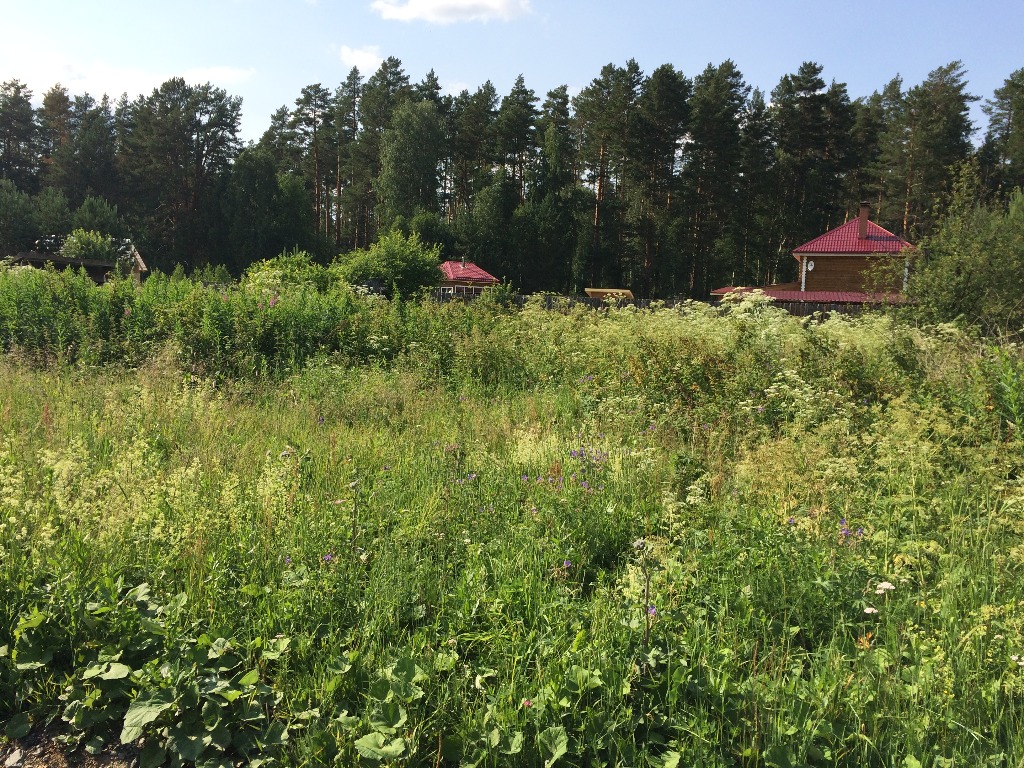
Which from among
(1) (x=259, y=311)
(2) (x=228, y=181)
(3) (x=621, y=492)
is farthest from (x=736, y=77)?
(3) (x=621, y=492)

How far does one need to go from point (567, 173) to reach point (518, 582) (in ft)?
151

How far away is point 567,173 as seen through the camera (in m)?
46.5

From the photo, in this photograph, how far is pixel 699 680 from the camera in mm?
2439

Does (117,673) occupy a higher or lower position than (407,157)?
lower

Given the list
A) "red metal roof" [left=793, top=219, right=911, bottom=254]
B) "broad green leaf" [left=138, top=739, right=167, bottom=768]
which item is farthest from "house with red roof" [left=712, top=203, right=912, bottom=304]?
"broad green leaf" [left=138, top=739, right=167, bottom=768]

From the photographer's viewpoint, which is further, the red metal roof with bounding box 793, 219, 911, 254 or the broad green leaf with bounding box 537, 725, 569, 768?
the red metal roof with bounding box 793, 219, 911, 254

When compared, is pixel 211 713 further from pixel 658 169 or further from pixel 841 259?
pixel 658 169

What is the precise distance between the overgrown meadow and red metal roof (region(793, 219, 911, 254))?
1304 inches

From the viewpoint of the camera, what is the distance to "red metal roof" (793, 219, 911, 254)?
35.7m

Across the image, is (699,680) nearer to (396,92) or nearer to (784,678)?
(784,678)

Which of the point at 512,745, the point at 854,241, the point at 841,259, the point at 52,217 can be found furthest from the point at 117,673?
the point at 52,217

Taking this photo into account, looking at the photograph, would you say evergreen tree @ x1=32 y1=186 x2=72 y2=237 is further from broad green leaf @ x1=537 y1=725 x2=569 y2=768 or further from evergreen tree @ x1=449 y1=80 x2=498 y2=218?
broad green leaf @ x1=537 y1=725 x2=569 y2=768

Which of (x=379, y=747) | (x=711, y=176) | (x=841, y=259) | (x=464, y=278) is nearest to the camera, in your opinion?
(x=379, y=747)

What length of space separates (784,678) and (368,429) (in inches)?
169
